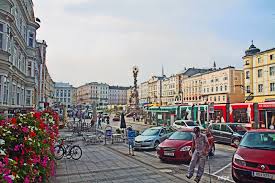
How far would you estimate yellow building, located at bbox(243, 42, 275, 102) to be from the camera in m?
53.2

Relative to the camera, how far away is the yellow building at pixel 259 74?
→ 175 feet

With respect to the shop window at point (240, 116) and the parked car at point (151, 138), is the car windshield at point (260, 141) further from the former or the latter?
the shop window at point (240, 116)

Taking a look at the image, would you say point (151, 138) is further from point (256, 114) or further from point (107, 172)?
point (256, 114)

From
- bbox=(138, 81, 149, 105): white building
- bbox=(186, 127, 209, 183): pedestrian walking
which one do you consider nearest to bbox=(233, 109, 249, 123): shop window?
bbox=(186, 127, 209, 183): pedestrian walking

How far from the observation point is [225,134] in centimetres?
2075

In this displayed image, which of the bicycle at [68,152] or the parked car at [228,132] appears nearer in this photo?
the bicycle at [68,152]

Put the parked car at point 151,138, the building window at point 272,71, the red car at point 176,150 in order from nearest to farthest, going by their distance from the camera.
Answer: the red car at point 176,150 < the parked car at point 151,138 < the building window at point 272,71

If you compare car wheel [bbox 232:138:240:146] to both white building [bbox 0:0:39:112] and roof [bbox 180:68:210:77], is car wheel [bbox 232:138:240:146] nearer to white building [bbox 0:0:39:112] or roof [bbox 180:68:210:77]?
white building [bbox 0:0:39:112]

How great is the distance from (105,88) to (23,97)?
15229 centimetres

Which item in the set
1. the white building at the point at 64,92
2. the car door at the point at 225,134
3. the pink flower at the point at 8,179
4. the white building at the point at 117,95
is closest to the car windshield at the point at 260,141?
the pink flower at the point at 8,179

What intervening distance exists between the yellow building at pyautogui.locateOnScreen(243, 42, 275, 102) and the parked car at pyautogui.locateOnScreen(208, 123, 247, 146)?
109 feet

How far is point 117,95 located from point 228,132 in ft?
578

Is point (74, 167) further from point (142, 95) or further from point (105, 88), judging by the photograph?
point (105, 88)

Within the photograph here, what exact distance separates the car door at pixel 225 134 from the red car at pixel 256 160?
11852 mm
